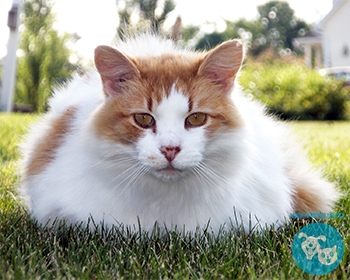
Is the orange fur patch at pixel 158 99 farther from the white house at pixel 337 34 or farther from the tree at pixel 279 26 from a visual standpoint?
the tree at pixel 279 26

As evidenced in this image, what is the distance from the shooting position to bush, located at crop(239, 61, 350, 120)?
12.2 metres

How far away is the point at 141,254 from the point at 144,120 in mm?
532

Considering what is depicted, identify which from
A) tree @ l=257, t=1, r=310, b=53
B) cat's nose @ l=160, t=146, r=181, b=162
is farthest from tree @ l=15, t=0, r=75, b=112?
tree @ l=257, t=1, r=310, b=53

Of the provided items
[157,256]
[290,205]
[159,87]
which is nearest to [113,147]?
[159,87]

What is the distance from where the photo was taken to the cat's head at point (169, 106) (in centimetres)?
188

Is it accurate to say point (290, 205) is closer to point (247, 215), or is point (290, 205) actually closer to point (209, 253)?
point (247, 215)

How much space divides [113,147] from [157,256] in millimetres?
470

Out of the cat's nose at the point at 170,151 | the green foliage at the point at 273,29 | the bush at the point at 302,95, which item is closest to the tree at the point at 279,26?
the green foliage at the point at 273,29

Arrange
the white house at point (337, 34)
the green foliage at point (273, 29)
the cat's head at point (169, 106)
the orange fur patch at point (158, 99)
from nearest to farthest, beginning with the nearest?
1. the cat's head at point (169, 106)
2. the orange fur patch at point (158, 99)
3. the white house at point (337, 34)
4. the green foliage at point (273, 29)

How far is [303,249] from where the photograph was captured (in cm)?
190

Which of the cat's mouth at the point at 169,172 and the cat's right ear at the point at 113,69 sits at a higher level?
the cat's right ear at the point at 113,69

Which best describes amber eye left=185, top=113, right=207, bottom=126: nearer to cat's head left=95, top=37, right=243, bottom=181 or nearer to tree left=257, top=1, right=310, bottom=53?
cat's head left=95, top=37, right=243, bottom=181

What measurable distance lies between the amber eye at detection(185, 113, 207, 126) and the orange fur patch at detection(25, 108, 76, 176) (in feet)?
2.59

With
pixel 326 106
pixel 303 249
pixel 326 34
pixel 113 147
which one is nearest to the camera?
pixel 303 249
